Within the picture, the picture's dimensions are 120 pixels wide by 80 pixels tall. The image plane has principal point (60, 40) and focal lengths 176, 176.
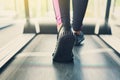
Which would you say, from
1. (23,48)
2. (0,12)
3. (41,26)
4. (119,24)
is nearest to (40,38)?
(41,26)

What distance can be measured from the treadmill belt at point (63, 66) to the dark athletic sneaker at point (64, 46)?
0.04 metres

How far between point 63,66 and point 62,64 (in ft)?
0.10

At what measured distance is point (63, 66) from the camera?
1.19 meters

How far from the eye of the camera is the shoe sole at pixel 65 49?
1097 mm

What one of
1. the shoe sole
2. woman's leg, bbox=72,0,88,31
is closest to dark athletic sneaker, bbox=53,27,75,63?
the shoe sole

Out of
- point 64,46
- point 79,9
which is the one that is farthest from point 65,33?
point 79,9

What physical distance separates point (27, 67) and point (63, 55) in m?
0.26

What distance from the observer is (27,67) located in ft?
3.91

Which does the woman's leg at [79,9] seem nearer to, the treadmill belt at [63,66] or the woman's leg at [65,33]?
the woman's leg at [65,33]

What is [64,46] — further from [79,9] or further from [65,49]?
[79,9]

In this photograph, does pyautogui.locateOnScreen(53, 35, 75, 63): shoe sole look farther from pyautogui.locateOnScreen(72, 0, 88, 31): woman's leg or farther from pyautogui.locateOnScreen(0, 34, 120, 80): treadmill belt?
pyautogui.locateOnScreen(72, 0, 88, 31): woman's leg

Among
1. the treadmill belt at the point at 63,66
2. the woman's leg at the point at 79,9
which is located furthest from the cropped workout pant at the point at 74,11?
the treadmill belt at the point at 63,66

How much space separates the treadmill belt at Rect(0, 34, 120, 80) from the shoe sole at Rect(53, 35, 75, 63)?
0.04 metres

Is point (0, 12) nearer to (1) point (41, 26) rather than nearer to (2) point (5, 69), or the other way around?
(1) point (41, 26)
